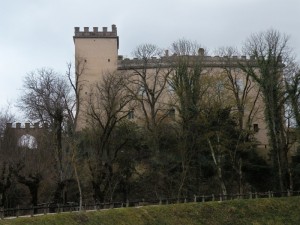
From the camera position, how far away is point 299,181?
45094 mm

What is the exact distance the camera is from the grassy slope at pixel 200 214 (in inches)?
1006

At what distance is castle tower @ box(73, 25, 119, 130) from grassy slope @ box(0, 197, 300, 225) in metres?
29.7

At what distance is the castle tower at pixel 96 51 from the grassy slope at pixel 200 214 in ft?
97.4

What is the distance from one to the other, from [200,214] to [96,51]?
33.8m

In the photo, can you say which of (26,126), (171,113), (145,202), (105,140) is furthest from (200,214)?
(26,126)

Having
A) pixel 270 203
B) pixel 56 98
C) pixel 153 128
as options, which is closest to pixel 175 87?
pixel 153 128

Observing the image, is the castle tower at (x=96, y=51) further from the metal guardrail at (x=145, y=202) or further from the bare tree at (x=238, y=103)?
the metal guardrail at (x=145, y=202)

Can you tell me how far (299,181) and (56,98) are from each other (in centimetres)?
2303

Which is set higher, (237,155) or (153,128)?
(153,128)

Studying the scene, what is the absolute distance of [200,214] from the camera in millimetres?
30938

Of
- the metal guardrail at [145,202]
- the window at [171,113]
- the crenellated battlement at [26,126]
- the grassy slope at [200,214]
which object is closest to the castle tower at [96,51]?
the crenellated battlement at [26,126]

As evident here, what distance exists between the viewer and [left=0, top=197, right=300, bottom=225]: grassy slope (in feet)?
83.9

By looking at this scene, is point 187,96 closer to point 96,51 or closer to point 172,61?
point 172,61

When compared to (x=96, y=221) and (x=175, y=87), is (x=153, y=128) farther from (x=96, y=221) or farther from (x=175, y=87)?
(x=96, y=221)
